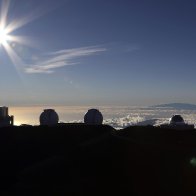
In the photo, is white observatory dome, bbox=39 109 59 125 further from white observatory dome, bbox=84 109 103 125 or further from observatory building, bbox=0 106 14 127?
observatory building, bbox=0 106 14 127

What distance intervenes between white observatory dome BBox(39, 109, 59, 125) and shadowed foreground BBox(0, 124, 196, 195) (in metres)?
8.95

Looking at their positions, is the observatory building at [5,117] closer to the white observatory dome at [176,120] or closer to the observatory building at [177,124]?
the observatory building at [177,124]

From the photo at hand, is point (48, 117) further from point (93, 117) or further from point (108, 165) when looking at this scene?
point (108, 165)

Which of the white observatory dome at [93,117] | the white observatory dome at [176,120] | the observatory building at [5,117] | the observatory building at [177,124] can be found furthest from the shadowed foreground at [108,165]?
the observatory building at [5,117]

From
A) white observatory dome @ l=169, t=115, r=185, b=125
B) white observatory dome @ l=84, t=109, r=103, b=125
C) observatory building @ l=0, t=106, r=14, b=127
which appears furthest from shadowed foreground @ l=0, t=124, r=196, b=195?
observatory building @ l=0, t=106, r=14, b=127

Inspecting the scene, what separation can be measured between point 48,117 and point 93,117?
6.77 metres

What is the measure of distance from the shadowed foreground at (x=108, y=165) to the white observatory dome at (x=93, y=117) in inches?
351

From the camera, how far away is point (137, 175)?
3123 cm

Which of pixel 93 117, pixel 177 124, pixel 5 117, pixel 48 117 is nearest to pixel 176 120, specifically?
pixel 177 124

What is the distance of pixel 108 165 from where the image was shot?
34844 mm

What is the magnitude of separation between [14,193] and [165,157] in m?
13.4

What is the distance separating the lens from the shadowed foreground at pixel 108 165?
96.6ft

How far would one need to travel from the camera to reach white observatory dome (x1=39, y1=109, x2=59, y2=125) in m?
59.9

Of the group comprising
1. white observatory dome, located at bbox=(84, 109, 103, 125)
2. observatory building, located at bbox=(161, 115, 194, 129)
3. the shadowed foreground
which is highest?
white observatory dome, located at bbox=(84, 109, 103, 125)
